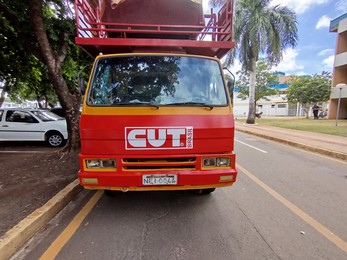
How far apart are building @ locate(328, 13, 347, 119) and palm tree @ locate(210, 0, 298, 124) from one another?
9.96 meters

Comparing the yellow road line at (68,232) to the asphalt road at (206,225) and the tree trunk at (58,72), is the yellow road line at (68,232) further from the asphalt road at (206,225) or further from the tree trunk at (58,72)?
the tree trunk at (58,72)

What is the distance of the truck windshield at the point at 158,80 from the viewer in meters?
3.69

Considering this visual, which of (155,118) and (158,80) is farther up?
(158,80)

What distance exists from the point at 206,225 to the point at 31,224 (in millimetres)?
2239

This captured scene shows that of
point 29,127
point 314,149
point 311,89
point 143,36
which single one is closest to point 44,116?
point 29,127

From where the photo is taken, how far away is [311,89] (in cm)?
2948

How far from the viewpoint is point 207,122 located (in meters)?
3.46

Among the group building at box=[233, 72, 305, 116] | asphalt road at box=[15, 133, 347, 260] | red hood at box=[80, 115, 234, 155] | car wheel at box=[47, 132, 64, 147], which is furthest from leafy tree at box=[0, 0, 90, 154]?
building at box=[233, 72, 305, 116]

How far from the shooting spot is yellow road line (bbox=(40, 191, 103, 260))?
9.22 ft

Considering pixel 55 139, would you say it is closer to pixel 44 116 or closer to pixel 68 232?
pixel 44 116

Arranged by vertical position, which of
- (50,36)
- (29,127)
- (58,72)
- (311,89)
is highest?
(50,36)

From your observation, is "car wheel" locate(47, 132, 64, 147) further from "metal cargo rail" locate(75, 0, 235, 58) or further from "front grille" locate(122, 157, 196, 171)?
"front grille" locate(122, 157, 196, 171)

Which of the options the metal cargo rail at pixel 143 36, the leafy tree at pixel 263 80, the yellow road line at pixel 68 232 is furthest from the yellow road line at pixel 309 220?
the leafy tree at pixel 263 80

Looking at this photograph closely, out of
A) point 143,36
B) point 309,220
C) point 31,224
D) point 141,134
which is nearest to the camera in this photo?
point 31,224
